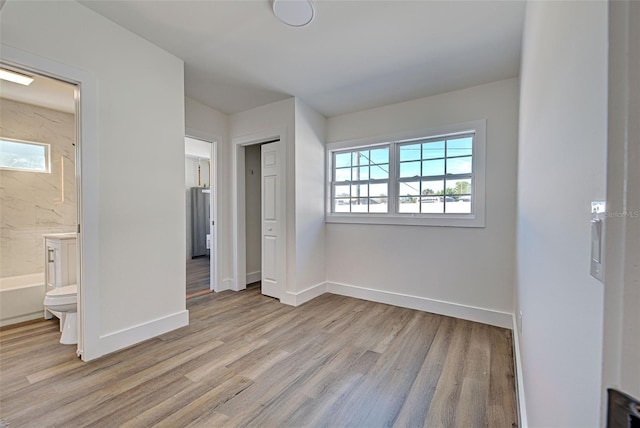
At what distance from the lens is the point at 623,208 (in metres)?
0.30

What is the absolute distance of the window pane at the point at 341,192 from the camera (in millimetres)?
3723

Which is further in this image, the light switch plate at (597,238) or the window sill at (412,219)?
the window sill at (412,219)

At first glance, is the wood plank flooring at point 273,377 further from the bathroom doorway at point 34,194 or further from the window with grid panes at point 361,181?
the window with grid panes at point 361,181

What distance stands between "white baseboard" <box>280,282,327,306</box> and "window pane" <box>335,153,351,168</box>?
5.46 feet

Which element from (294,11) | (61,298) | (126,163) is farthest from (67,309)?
(294,11)

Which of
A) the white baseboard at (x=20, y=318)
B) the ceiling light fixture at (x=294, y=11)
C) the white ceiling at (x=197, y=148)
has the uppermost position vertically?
the ceiling light fixture at (x=294, y=11)

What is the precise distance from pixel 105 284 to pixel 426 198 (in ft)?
10.3

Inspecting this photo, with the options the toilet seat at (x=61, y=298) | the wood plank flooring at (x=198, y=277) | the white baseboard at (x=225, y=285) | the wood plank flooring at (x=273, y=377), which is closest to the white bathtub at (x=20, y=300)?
the wood plank flooring at (x=273, y=377)

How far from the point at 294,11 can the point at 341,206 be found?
237 centimetres

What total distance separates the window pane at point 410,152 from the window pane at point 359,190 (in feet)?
1.90

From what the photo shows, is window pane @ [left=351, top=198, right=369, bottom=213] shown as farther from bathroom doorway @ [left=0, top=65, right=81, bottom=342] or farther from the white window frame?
bathroom doorway @ [left=0, top=65, right=81, bottom=342]

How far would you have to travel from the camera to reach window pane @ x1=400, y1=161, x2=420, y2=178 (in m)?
3.17

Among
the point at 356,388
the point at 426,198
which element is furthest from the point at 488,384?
the point at 426,198

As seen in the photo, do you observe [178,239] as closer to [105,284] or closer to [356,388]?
[105,284]
